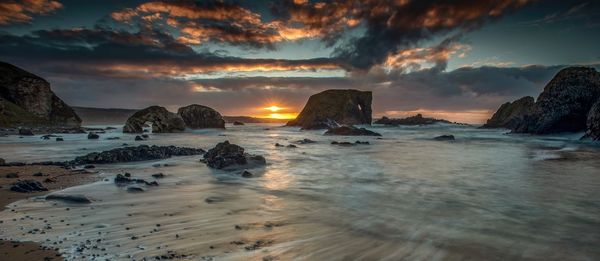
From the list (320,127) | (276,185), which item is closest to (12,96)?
(320,127)

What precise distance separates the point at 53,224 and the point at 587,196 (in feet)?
40.8

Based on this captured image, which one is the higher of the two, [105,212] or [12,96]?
[12,96]

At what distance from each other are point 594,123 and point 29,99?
7090 centimetres

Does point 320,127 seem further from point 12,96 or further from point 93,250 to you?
point 93,250

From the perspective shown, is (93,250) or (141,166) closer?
(93,250)

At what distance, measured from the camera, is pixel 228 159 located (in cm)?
1376

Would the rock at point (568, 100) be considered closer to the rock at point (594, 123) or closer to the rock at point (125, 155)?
the rock at point (594, 123)

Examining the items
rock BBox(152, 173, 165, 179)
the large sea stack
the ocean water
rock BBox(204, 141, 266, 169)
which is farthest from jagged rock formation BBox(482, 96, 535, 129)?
rock BBox(152, 173, 165, 179)

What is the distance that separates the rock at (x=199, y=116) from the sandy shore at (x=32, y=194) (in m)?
48.3

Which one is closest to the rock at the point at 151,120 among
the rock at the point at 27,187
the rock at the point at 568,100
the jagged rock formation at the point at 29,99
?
the jagged rock formation at the point at 29,99

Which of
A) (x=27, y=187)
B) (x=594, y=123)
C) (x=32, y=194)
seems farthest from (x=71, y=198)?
(x=594, y=123)

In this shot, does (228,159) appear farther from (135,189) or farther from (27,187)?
(27,187)

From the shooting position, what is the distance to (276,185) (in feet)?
35.1

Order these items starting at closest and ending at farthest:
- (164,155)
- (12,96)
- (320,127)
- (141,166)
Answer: (141,166)
(164,155)
(12,96)
(320,127)
